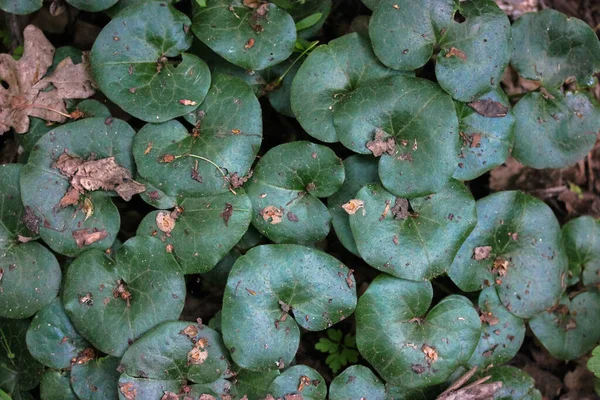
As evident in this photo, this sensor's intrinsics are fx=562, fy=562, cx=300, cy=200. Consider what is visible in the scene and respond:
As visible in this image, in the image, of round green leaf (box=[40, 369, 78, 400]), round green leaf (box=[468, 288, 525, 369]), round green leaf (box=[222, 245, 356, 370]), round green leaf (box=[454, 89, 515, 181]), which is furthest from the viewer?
round green leaf (box=[468, 288, 525, 369])

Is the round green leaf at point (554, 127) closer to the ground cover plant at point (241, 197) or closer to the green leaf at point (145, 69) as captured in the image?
the ground cover plant at point (241, 197)

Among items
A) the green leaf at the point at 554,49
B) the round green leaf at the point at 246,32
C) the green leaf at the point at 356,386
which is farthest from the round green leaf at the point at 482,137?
the green leaf at the point at 356,386

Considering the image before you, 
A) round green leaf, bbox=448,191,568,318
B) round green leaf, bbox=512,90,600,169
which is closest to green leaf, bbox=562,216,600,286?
round green leaf, bbox=448,191,568,318

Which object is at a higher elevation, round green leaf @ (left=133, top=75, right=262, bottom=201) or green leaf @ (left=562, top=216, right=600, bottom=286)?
round green leaf @ (left=133, top=75, right=262, bottom=201)

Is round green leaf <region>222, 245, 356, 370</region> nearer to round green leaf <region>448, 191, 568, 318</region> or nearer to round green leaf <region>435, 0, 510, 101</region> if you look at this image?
round green leaf <region>448, 191, 568, 318</region>

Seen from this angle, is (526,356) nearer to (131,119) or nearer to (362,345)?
(362,345)

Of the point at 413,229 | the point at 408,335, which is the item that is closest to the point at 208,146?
the point at 413,229
